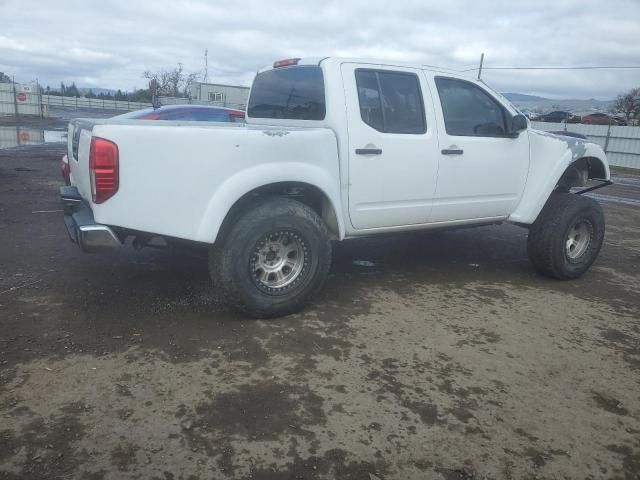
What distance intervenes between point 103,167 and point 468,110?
3.12m

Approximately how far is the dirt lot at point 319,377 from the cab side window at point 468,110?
4.65 ft

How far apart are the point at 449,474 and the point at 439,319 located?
1754 millimetres

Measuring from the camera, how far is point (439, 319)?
3877 mm

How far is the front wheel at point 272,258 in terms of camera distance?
3.47m

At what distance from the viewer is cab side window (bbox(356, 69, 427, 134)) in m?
3.99

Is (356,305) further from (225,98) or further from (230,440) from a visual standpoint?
(225,98)

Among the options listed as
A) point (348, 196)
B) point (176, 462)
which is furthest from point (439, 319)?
point (176, 462)

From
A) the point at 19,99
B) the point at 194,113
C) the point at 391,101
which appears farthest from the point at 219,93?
the point at 391,101

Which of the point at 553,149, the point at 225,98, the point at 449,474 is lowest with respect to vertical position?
the point at 449,474

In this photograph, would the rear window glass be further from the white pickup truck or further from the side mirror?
the side mirror

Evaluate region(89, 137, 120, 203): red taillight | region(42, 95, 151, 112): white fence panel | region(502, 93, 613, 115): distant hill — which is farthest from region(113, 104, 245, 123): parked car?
region(42, 95, 151, 112): white fence panel

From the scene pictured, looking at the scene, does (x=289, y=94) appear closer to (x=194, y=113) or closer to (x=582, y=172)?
(x=582, y=172)

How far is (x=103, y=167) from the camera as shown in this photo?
306 centimetres

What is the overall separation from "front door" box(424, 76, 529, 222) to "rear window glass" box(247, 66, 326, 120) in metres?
1.04
